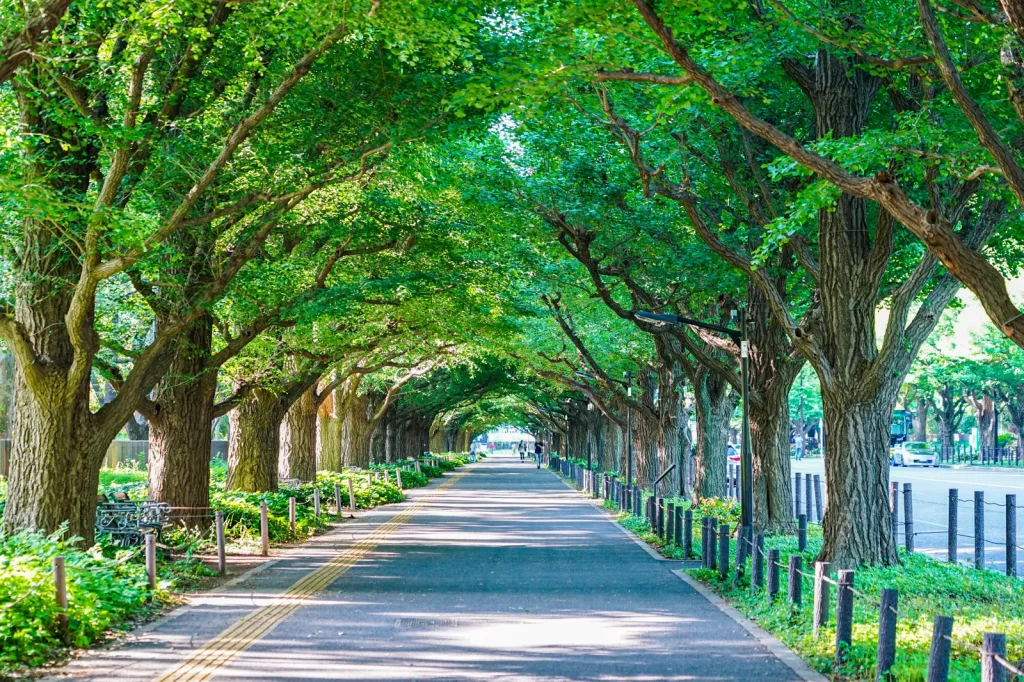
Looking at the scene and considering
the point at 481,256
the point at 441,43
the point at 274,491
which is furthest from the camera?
the point at 274,491

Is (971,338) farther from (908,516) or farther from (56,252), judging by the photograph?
(56,252)

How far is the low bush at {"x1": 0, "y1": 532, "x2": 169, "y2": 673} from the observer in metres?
9.41

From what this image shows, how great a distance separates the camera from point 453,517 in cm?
3003

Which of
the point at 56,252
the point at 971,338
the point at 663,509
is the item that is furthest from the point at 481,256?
the point at 971,338

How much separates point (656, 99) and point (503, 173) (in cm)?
491

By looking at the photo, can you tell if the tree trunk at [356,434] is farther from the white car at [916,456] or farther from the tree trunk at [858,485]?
the white car at [916,456]

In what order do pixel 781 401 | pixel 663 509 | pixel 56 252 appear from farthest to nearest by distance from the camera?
pixel 663 509 < pixel 781 401 < pixel 56 252

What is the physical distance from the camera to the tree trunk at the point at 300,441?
105 ft

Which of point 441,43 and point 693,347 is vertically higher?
point 441,43

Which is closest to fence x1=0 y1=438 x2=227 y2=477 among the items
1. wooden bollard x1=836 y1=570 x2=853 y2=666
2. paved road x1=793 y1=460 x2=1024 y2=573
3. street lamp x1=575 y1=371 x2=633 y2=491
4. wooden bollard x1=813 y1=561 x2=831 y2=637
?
street lamp x1=575 y1=371 x2=633 y2=491

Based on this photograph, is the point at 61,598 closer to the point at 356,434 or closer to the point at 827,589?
the point at 827,589

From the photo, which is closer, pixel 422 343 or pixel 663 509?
pixel 663 509

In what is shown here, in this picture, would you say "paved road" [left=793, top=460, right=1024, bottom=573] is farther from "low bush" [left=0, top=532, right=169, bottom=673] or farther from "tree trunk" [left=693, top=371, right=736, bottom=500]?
"low bush" [left=0, top=532, right=169, bottom=673]

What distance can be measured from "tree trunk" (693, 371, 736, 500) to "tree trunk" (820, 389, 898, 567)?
11.3 m
